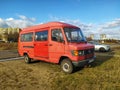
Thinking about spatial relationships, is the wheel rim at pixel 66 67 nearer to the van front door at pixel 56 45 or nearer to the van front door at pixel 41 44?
the van front door at pixel 56 45

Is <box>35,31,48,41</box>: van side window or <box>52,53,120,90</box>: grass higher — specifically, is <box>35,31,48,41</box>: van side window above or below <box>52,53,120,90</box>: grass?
above

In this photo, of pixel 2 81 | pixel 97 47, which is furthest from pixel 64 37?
pixel 97 47

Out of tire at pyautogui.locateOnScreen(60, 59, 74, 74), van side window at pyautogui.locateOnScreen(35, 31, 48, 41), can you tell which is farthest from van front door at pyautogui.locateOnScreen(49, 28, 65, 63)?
van side window at pyautogui.locateOnScreen(35, 31, 48, 41)

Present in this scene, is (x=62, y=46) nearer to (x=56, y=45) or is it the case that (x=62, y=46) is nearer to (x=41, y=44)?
(x=56, y=45)

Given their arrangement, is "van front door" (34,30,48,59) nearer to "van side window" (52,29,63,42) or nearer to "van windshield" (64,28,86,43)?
"van side window" (52,29,63,42)

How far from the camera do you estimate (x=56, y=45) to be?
31.2 feet

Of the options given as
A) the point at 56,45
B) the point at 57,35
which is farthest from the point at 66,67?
the point at 57,35

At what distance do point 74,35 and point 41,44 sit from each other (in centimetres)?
232

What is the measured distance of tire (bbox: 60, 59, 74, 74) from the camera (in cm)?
889

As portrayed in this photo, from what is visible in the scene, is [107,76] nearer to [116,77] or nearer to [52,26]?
[116,77]

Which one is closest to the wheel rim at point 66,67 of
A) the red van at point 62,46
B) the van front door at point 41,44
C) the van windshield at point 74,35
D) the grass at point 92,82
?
the red van at point 62,46

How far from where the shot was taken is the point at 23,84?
745 cm

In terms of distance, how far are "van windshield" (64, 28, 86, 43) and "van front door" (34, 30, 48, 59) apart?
1.59 metres

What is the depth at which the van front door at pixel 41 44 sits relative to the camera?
10.3m
